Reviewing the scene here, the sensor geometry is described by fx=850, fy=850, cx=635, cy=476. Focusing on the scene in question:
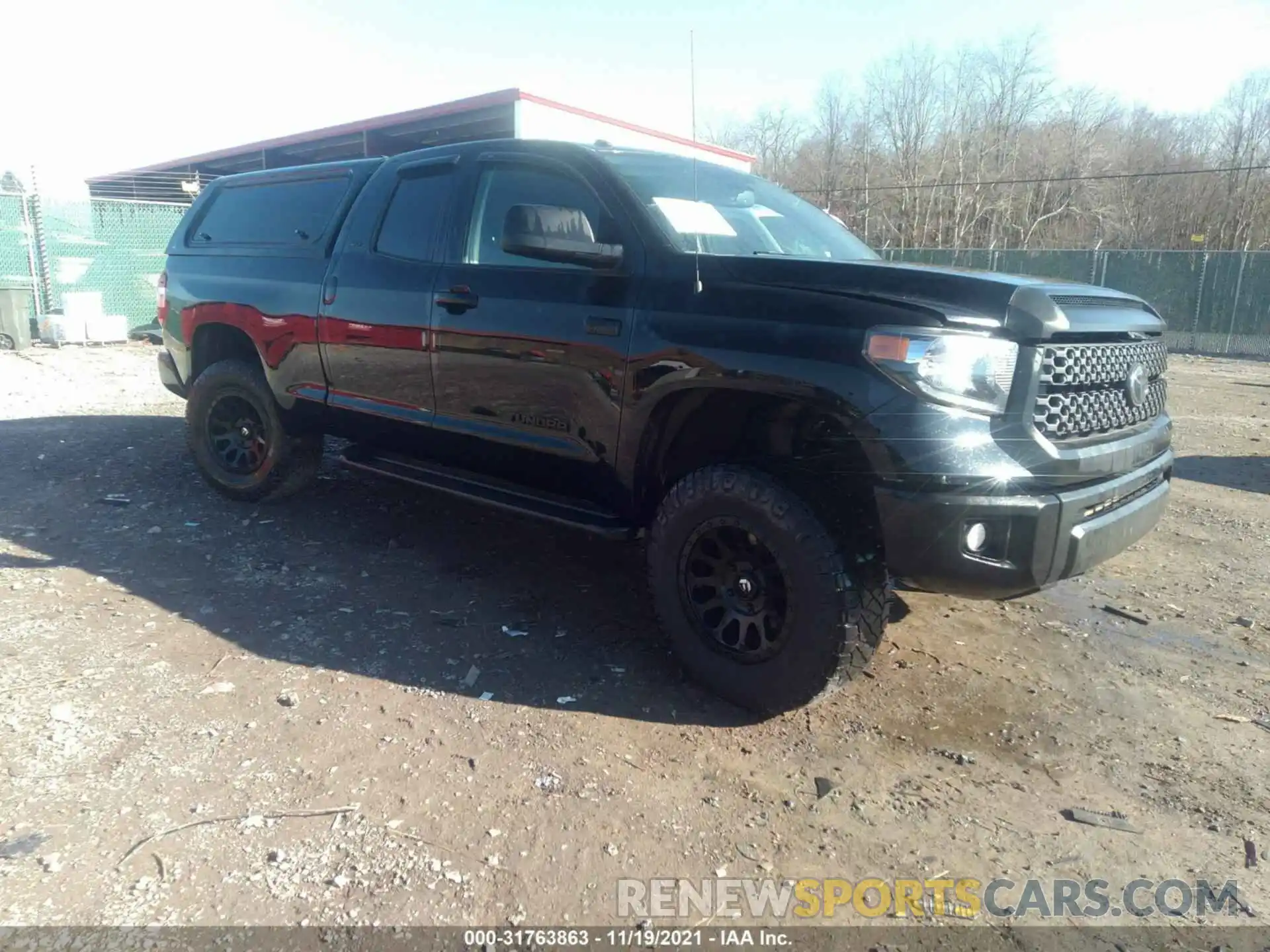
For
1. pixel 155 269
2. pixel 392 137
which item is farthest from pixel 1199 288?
pixel 155 269

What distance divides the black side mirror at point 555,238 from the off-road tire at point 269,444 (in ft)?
8.04

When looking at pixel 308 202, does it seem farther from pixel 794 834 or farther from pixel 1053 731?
pixel 1053 731

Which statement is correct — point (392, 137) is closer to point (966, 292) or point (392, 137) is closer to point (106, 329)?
point (106, 329)

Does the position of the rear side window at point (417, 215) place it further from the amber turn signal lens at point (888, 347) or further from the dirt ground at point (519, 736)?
the amber turn signal lens at point (888, 347)

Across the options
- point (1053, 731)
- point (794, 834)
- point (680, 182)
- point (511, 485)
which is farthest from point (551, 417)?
point (1053, 731)

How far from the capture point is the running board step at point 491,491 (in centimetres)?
354

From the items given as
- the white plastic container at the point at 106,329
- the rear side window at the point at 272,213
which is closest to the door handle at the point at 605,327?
the rear side window at the point at 272,213

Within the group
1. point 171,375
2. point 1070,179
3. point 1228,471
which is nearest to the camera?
point 171,375

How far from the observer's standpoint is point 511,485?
3.96m

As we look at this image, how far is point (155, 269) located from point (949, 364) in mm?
16755

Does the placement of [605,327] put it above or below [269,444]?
above

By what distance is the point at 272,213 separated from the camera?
519 centimetres

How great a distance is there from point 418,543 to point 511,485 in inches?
48.0

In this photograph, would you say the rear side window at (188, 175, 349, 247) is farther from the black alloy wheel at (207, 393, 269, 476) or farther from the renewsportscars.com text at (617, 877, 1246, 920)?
the renewsportscars.com text at (617, 877, 1246, 920)
